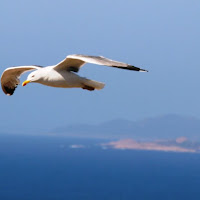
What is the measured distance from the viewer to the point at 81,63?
11.8 meters

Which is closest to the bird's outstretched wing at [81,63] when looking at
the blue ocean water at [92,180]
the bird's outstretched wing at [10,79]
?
the bird's outstretched wing at [10,79]

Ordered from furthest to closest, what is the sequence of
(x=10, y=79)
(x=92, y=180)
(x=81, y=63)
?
1. (x=92, y=180)
2. (x=10, y=79)
3. (x=81, y=63)

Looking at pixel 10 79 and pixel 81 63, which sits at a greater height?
pixel 81 63

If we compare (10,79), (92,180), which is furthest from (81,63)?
(92,180)

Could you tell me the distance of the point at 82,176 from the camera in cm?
16025

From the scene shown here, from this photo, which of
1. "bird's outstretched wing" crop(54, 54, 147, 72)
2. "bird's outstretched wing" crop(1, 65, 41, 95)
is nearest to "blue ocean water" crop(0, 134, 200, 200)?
"bird's outstretched wing" crop(1, 65, 41, 95)

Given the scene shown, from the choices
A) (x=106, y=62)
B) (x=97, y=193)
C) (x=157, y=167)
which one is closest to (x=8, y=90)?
(x=106, y=62)

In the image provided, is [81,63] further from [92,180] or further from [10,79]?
[92,180]

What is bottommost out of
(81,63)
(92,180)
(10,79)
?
(92,180)

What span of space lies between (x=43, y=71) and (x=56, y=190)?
119m

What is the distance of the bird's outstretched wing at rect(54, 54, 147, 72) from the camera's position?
9.25 metres

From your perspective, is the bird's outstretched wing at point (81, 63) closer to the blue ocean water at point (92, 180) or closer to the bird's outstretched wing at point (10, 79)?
the bird's outstretched wing at point (10, 79)

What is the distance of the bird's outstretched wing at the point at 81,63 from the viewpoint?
9.25 meters

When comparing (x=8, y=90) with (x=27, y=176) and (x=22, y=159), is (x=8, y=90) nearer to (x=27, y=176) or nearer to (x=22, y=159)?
(x=27, y=176)
